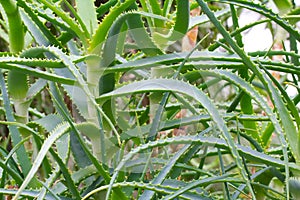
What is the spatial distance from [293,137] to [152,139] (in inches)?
4.7

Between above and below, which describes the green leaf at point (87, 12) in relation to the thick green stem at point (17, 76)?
above

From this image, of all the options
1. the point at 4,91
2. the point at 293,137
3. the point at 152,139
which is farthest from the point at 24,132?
the point at 293,137

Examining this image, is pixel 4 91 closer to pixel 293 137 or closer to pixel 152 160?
pixel 152 160

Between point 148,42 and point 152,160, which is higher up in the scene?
A: point 148,42

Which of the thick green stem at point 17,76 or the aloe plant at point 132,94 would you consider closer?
the aloe plant at point 132,94

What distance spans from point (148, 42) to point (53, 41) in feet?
0.31

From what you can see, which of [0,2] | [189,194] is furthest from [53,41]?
[189,194]

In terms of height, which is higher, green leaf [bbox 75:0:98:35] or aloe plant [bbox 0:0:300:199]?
green leaf [bbox 75:0:98:35]

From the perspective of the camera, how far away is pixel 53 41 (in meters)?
0.52

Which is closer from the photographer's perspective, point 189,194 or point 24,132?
point 189,194

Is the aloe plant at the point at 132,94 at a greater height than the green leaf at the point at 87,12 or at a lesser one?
lesser

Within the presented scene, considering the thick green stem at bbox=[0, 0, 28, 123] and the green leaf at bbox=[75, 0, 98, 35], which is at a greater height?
the green leaf at bbox=[75, 0, 98, 35]

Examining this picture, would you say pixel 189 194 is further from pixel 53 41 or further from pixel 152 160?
pixel 53 41

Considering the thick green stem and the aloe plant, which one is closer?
the aloe plant
